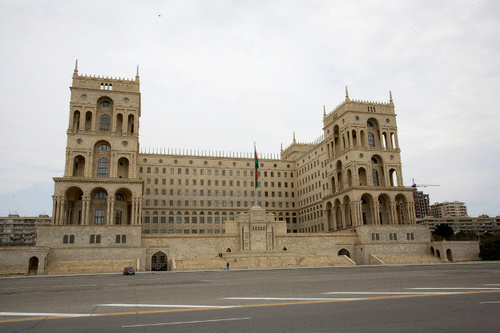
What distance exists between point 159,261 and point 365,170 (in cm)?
3957

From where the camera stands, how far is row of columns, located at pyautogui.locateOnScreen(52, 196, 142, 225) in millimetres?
57938

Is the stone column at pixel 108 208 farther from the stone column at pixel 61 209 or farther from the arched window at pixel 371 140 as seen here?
the arched window at pixel 371 140

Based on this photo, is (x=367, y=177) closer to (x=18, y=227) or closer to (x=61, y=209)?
(x=61, y=209)

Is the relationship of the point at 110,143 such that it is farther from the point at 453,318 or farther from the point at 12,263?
the point at 453,318

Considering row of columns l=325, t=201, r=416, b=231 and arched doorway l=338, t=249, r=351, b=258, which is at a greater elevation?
row of columns l=325, t=201, r=416, b=231

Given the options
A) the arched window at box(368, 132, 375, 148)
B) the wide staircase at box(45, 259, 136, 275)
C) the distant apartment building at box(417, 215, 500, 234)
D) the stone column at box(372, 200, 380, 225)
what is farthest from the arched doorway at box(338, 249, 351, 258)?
the distant apartment building at box(417, 215, 500, 234)

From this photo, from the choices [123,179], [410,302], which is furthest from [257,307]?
[123,179]

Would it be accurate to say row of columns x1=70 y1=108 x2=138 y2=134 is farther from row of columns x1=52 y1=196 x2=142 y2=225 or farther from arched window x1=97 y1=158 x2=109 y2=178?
row of columns x1=52 y1=196 x2=142 y2=225

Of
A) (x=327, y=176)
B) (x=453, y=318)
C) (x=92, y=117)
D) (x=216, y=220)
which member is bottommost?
(x=453, y=318)

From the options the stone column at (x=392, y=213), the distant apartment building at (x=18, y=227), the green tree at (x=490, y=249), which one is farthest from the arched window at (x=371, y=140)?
the distant apartment building at (x=18, y=227)

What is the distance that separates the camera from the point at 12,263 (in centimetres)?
4888

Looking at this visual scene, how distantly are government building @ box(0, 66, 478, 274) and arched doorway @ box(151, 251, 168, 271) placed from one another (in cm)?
14

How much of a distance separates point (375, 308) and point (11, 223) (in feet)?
518

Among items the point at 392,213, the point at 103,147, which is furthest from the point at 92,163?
the point at 392,213
